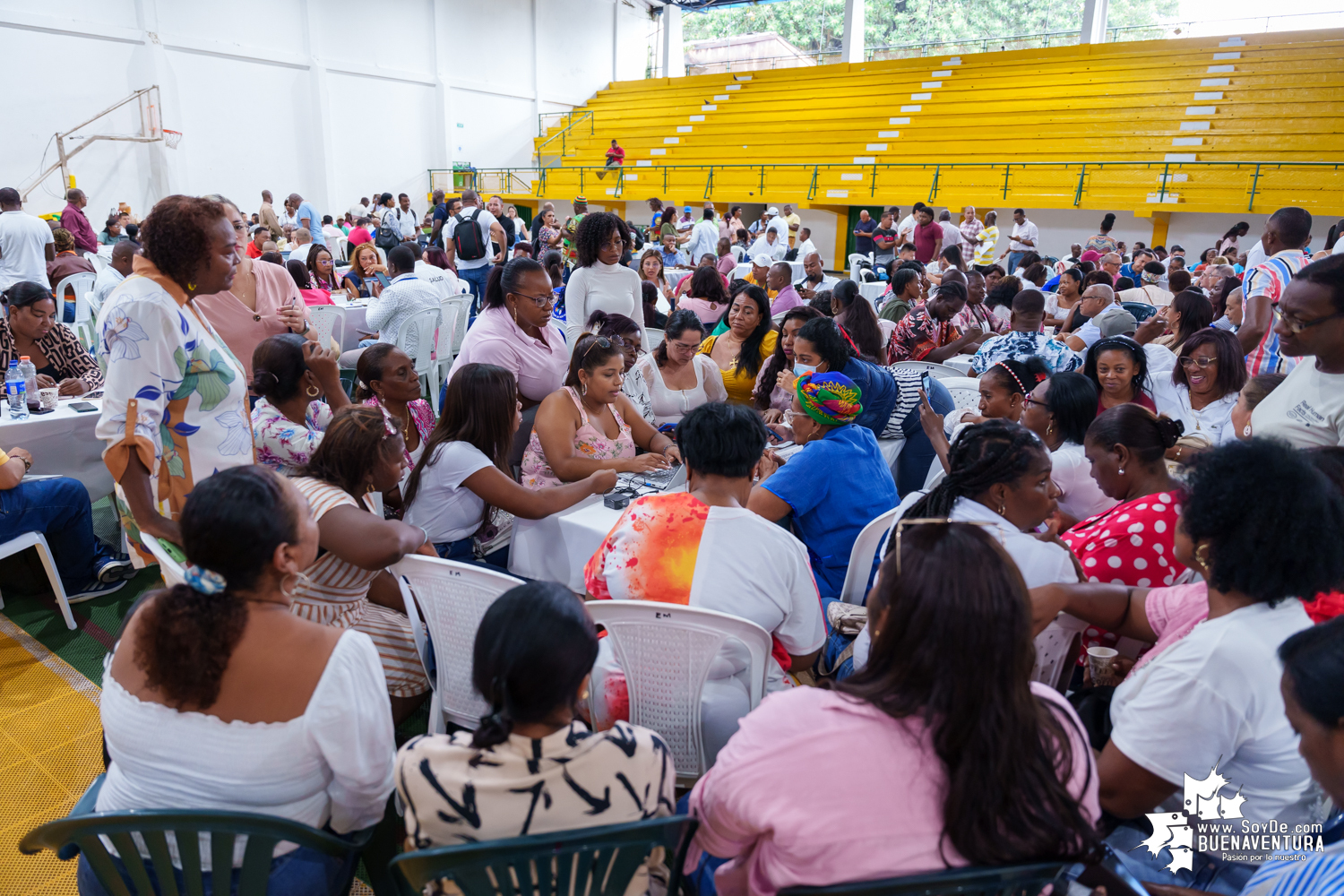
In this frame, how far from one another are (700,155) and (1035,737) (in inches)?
722

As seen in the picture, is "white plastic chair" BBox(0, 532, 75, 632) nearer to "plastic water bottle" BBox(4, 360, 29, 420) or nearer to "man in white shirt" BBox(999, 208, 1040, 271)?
"plastic water bottle" BBox(4, 360, 29, 420)

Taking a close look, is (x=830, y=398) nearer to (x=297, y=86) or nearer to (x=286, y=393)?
(x=286, y=393)

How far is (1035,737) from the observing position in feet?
3.73

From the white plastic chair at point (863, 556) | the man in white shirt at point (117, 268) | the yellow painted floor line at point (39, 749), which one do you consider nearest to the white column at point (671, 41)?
the man in white shirt at point (117, 268)

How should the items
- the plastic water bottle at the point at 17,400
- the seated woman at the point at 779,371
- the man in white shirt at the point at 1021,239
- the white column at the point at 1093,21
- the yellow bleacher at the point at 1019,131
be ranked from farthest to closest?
the white column at the point at 1093,21
the yellow bleacher at the point at 1019,131
the man in white shirt at the point at 1021,239
the seated woman at the point at 779,371
the plastic water bottle at the point at 17,400

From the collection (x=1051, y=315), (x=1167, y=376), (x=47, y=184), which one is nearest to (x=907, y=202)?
(x=1051, y=315)

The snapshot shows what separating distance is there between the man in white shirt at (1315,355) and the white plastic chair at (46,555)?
14.0 feet

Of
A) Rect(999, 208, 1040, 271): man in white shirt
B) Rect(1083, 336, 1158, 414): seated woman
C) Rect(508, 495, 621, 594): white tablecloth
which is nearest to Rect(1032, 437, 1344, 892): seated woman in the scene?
Rect(508, 495, 621, 594): white tablecloth

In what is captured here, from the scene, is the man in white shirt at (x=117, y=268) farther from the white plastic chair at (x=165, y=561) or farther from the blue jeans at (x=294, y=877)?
the blue jeans at (x=294, y=877)

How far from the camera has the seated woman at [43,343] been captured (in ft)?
12.6

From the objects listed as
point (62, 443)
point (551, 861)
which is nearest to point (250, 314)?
point (62, 443)

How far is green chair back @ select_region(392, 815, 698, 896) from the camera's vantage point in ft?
3.68

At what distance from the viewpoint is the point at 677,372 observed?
13.2 feet

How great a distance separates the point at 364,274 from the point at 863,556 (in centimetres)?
657
